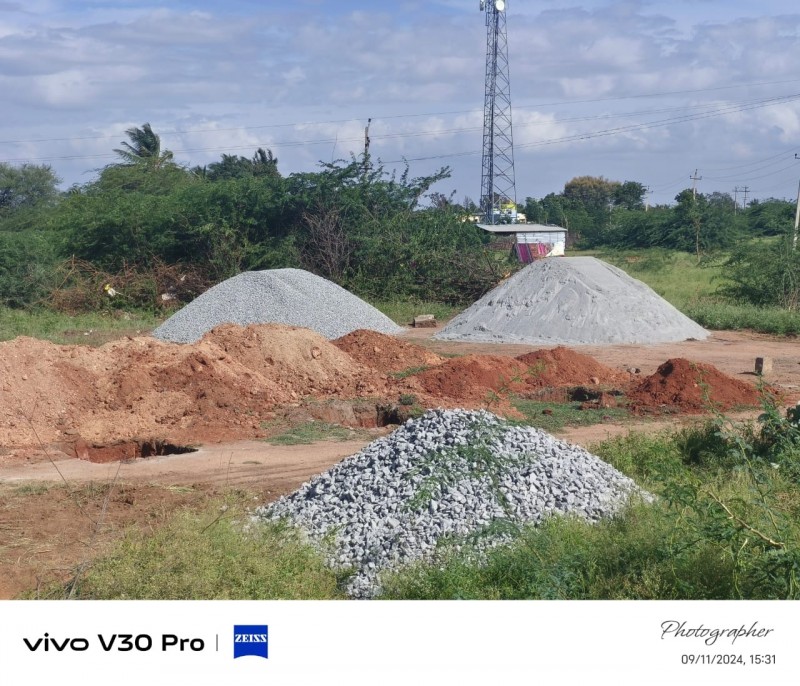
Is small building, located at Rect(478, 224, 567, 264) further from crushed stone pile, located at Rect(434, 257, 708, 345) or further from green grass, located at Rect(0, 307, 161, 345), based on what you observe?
green grass, located at Rect(0, 307, 161, 345)

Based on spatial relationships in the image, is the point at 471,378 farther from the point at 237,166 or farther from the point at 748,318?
the point at 237,166

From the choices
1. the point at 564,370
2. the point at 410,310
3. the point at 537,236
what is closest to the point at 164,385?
the point at 564,370

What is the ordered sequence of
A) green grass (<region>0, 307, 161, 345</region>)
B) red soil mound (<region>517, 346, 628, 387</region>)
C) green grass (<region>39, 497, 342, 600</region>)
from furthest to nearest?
green grass (<region>0, 307, 161, 345</region>) < red soil mound (<region>517, 346, 628, 387</region>) < green grass (<region>39, 497, 342, 600</region>)

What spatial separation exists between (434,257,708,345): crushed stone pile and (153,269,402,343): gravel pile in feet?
5.83

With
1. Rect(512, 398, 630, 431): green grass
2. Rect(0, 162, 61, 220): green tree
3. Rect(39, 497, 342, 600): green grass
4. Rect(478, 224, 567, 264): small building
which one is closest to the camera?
Rect(39, 497, 342, 600): green grass

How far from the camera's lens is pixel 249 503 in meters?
7.87

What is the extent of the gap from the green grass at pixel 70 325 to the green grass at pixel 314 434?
28.7ft

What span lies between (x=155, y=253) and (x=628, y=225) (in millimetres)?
28016

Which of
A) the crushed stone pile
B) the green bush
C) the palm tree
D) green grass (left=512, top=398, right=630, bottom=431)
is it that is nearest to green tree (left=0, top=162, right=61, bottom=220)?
the palm tree

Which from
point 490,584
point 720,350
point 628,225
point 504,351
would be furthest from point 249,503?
point 628,225

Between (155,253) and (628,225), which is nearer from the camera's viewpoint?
(155,253)

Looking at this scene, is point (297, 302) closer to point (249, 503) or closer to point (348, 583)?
point (249, 503)

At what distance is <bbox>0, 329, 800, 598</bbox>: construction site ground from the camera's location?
702cm

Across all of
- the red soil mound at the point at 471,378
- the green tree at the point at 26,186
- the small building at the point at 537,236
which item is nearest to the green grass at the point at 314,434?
the red soil mound at the point at 471,378
